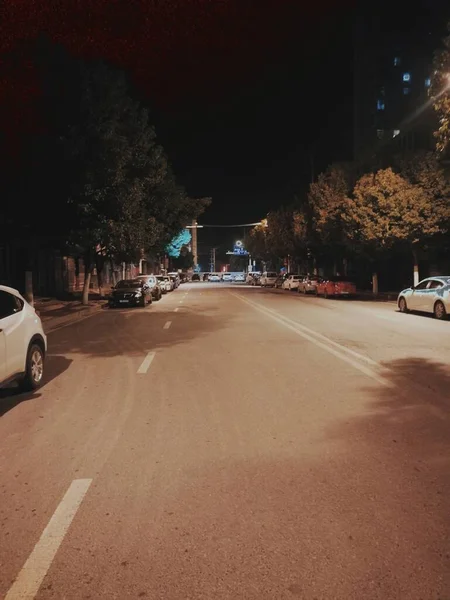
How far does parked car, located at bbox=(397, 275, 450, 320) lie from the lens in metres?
18.5

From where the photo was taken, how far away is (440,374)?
9.37 meters

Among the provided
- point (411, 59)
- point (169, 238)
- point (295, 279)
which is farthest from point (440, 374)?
point (411, 59)

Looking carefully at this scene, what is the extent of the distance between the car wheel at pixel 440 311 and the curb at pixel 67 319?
12248mm

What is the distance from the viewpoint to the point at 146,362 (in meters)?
10.8

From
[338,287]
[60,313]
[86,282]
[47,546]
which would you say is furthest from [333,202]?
[47,546]

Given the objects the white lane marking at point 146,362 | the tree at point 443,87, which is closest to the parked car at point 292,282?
the tree at point 443,87

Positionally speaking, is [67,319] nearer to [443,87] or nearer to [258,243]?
[443,87]

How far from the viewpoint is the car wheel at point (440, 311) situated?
729 inches

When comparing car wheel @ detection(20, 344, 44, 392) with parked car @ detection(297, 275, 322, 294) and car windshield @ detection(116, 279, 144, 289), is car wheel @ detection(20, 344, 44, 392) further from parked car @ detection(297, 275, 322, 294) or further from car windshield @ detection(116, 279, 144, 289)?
parked car @ detection(297, 275, 322, 294)

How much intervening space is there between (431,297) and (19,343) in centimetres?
1486

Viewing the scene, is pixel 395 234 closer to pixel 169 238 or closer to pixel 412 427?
pixel 169 238

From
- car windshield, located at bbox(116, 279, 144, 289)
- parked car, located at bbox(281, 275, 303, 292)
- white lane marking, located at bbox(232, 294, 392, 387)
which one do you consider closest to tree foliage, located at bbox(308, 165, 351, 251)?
parked car, located at bbox(281, 275, 303, 292)

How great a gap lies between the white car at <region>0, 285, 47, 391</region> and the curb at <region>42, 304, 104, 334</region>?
345 inches

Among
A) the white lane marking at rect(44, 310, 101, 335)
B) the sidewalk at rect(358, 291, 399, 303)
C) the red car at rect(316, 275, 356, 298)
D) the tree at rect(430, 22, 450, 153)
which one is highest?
the tree at rect(430, 22, 450, 153)
